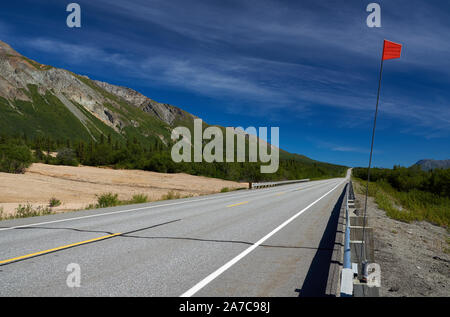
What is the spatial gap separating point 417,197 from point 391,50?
30.3m

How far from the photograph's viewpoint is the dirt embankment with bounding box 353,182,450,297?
4848mm

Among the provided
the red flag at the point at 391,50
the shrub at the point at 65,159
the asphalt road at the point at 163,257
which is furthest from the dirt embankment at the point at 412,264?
the shrub at the point at 65,159

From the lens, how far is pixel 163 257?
5.89 meters

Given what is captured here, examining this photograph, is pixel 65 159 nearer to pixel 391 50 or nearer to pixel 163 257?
pixel 163 257

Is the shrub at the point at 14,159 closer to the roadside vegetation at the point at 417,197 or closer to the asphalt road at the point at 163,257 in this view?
the asphalt road at the point at 163,257

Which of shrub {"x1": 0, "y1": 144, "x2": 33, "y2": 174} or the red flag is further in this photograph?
shrub {"x1": 0, "y1": 144, "x2": 33, "y2": 174}

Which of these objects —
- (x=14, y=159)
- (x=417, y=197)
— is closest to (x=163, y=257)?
(x=417, y=197)

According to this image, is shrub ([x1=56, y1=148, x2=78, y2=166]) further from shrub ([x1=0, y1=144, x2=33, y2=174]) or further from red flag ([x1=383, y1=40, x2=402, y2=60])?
red flag ([x1=383, y1=40, x2=402, y2=60])

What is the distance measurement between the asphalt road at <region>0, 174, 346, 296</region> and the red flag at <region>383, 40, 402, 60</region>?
148 inches

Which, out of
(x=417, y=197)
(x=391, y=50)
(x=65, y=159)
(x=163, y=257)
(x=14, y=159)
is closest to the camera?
(x=391, y=50)

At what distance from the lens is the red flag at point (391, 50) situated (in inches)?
188

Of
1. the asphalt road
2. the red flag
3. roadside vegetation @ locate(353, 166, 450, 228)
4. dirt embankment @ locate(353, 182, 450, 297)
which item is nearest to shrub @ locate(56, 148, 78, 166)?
roadside vegetation @ locate(353, 166, 450, 228)

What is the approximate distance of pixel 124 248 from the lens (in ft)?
21.3
